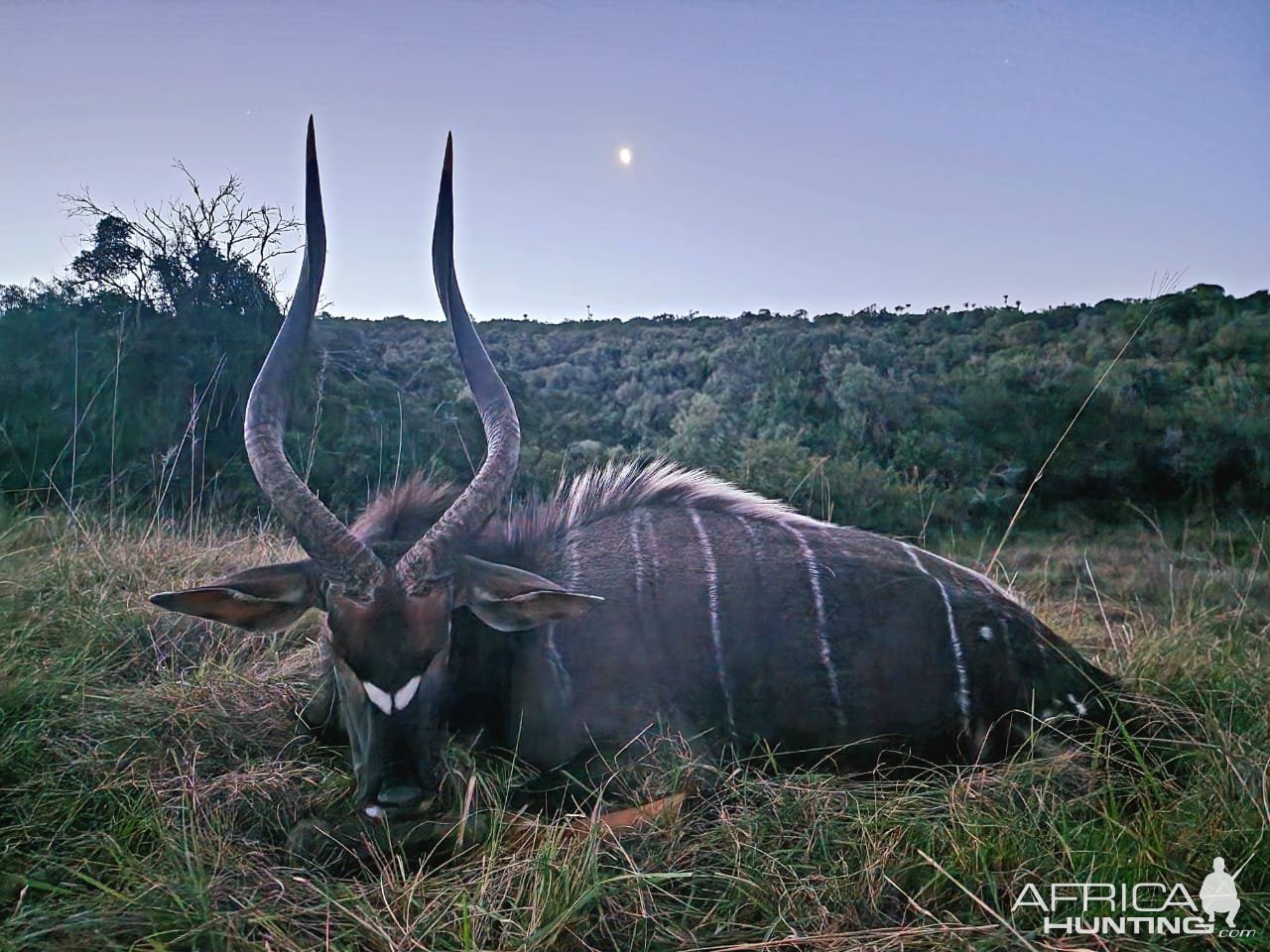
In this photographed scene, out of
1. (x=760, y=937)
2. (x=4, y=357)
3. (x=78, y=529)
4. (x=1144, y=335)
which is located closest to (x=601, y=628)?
(x=760, y=937)

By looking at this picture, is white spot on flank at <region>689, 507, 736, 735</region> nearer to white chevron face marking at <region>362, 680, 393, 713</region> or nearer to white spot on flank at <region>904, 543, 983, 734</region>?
white spot on flank at <region>904, 543, 983, 734</region>

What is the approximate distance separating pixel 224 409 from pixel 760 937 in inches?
386

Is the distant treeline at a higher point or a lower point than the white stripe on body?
higher

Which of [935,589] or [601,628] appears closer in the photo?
[601,628]

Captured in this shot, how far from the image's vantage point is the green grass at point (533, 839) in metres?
2.09

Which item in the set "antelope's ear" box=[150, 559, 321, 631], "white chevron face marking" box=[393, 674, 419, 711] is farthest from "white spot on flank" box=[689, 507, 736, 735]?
"antelope's ear" box=[150, 559, 321, 631]

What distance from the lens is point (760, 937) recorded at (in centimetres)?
210

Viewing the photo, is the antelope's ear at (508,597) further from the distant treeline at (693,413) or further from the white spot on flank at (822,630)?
the distant treeline at (693,413)

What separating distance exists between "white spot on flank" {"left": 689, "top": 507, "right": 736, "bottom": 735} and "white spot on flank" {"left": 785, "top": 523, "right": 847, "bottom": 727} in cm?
37

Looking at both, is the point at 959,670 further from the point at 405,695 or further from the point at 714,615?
the point at 405,695

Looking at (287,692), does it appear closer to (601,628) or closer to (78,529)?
(601,628)

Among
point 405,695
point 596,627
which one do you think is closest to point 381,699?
point 405,695

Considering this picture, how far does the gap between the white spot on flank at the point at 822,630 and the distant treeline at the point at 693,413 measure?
3385mm

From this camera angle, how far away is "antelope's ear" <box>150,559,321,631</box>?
9.10 feet
